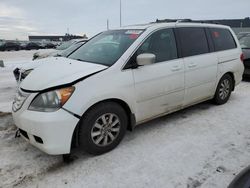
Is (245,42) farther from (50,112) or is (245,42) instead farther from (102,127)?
(50,112)

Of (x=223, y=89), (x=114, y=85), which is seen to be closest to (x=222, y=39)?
(x=223, y=89)

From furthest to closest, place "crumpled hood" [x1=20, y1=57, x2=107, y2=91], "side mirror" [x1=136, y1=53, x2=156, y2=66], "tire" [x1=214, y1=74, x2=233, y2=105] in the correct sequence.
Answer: "tire" [x1=214, y1=74, x2=233, y2=105] < "side mirror" [x1=136, y1=53, x2=156, y2=66] < "crumpled hood" [x1=20, y1=57, x2=107, y2=91]

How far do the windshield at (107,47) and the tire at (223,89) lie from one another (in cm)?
230

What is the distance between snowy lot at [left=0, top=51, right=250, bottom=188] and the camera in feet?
8.88

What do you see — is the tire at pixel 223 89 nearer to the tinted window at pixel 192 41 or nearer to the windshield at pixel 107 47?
the tinted window at pixel 192 41

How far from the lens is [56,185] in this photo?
265 centimetres

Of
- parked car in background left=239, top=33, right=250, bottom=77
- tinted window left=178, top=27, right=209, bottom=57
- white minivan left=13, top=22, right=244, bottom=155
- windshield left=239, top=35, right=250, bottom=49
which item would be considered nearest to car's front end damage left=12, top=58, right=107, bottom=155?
white minivan left=13, top=22, right=244, bottom=155

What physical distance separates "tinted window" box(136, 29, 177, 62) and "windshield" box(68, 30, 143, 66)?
198mm

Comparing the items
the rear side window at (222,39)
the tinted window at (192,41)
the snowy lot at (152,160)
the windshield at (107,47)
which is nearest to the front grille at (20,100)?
the snowy lot at (152,160)

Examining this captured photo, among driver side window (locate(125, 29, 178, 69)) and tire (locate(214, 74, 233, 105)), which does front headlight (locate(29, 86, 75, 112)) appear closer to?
driver side window (locate(125, 29, 178, 69))

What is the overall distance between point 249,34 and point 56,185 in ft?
26.8

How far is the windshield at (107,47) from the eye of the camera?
3.48 m

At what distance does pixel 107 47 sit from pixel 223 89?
278 cm

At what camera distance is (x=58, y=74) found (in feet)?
10.2
